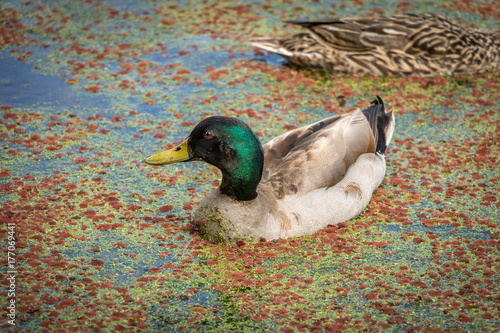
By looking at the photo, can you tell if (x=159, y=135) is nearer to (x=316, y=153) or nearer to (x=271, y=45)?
(x=316, y=153)

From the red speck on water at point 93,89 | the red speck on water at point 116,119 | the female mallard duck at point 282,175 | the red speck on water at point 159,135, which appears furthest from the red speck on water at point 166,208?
the red speck on water at point 93,89

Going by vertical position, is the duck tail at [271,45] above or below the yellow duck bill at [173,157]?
above

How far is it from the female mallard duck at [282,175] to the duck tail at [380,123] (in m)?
0.23

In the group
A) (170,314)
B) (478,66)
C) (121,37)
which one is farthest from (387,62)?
(170,314)

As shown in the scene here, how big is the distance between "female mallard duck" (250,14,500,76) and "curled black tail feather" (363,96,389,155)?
72.7 inches

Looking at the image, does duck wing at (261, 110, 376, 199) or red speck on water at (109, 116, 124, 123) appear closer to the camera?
duck wing at (261, 110, 376, 199)

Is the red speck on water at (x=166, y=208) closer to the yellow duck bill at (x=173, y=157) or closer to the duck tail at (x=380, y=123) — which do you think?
the yellow duck bill at (x=173, y=157)

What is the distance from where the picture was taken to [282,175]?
17.8 ft

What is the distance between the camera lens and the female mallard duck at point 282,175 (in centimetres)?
505

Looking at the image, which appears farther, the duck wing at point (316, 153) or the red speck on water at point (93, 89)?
the red speck on water at point (93, 89)

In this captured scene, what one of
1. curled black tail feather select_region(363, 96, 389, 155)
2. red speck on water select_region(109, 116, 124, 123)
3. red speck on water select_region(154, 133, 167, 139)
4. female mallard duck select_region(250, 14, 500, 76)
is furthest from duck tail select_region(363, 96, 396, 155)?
red speck on water select_region(109, 116, 124, 123)

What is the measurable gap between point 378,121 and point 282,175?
158 centimetres

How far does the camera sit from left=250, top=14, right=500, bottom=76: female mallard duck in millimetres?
8273

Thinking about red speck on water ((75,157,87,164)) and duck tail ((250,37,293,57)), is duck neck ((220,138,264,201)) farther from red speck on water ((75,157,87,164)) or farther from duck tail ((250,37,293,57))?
duck tail ((250,37,293,57))
